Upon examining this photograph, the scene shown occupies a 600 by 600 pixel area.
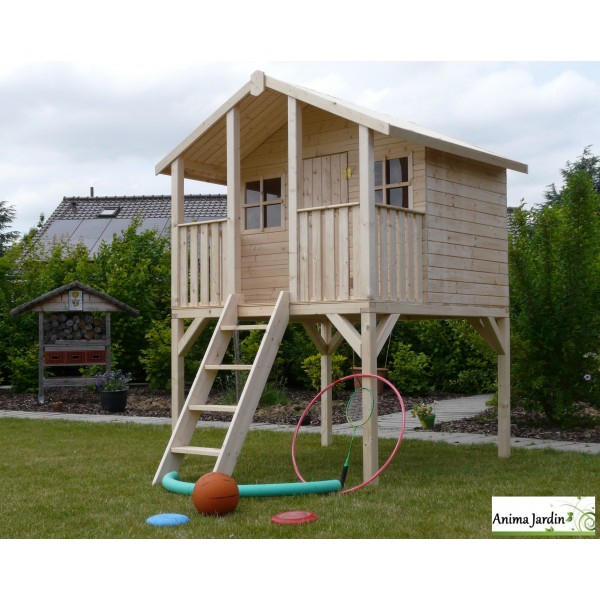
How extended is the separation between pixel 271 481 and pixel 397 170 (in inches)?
138

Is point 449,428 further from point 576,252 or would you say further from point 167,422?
point 167,422

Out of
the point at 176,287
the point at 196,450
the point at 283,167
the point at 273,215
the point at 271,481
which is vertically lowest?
the point at 271,481

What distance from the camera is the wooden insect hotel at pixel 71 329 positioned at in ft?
51.5

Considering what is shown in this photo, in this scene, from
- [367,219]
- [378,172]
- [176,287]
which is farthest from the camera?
[176,287]

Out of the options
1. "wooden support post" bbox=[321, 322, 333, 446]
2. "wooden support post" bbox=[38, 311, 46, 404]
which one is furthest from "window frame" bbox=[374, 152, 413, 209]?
"wooden support post" bbox=[38, 311, 46, 404]

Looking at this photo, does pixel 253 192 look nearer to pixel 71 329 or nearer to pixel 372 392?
pixel 372 392

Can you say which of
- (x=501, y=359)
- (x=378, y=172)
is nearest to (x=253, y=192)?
(x=378, y=172)

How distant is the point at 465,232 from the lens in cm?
919

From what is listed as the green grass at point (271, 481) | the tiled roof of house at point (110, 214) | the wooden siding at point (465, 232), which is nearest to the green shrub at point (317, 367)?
the green grass at point (271, 481)

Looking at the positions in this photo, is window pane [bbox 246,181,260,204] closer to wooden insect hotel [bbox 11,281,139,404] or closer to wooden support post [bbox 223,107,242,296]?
wooden support post [bbox 223,107,242,296]

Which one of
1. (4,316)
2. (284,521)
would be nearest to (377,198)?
(284,521)

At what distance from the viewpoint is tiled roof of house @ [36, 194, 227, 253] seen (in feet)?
88.6

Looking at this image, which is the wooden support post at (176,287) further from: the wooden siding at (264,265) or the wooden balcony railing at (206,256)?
the wooden siding at (264,265)

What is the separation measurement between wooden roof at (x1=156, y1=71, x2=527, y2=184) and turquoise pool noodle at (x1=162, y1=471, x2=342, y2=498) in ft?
10.4
